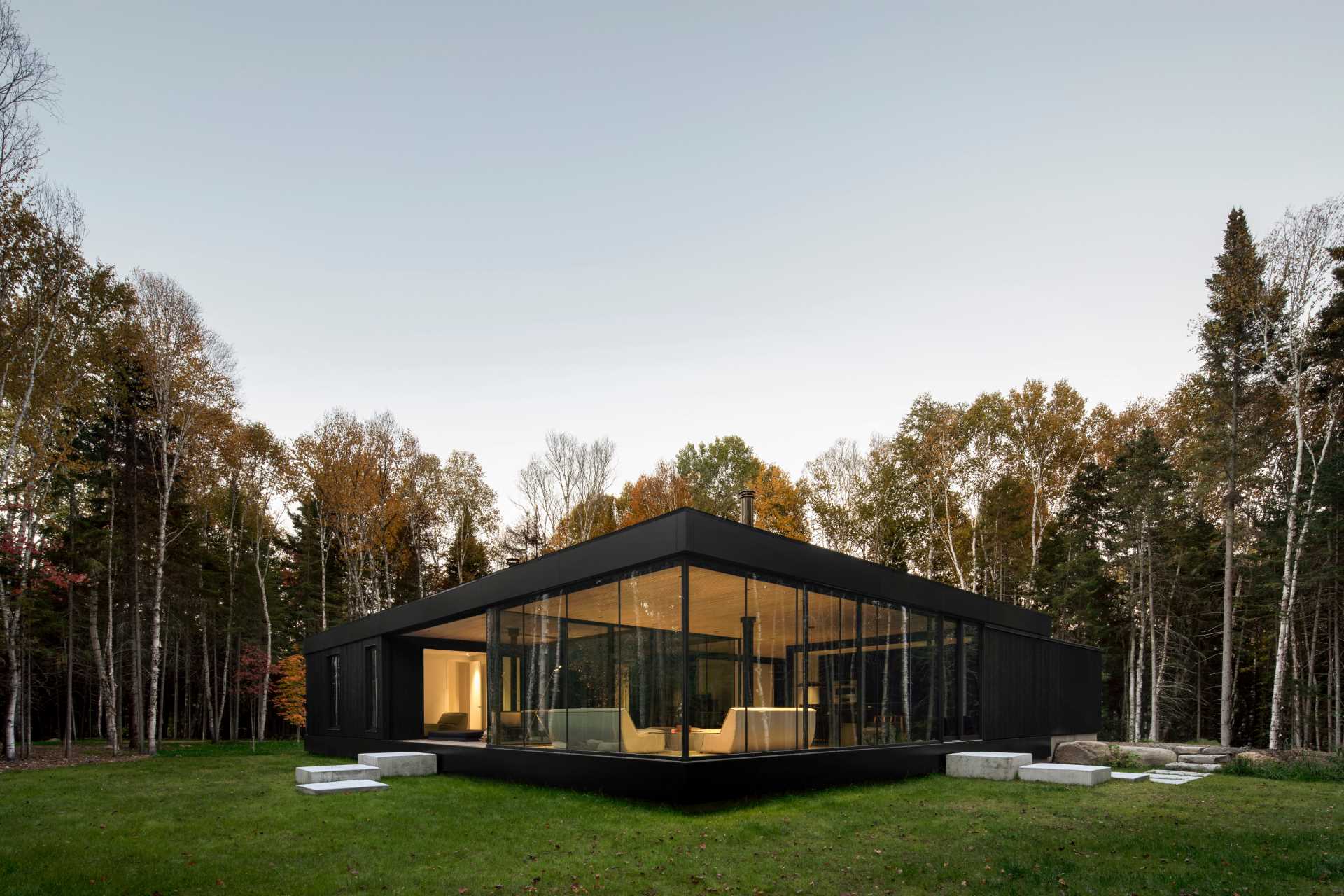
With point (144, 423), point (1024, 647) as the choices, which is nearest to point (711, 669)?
point (1024, 647)

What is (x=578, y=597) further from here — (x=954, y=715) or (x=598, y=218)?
(x=598, y=218)

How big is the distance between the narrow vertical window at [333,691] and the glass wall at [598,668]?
8204mm

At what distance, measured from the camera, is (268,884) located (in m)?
5.63

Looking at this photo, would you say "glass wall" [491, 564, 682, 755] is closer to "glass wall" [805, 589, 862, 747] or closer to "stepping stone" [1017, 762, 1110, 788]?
"glass wall" [805, 589, 862, 747]

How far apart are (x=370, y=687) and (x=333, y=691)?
93.0 inches

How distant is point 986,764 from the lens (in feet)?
39.3

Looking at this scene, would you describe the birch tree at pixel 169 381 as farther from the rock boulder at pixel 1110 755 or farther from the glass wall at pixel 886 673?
the rock boulder at pixel 1110 755

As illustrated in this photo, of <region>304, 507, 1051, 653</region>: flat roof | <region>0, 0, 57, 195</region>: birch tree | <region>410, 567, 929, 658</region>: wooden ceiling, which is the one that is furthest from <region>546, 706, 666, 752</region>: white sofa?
<region>0, 0, 57, 195</region>: birch tree

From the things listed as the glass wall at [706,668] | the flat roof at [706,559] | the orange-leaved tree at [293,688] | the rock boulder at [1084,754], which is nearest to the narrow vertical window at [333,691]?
the flat roof at [706,559]

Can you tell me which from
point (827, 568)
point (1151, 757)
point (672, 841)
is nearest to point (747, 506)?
point (827, 568)

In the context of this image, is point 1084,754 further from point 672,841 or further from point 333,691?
point 333,691

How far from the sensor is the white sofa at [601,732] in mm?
9305

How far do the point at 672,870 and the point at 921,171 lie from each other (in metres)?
13.9

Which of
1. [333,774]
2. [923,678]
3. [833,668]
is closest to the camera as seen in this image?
[833,668]
